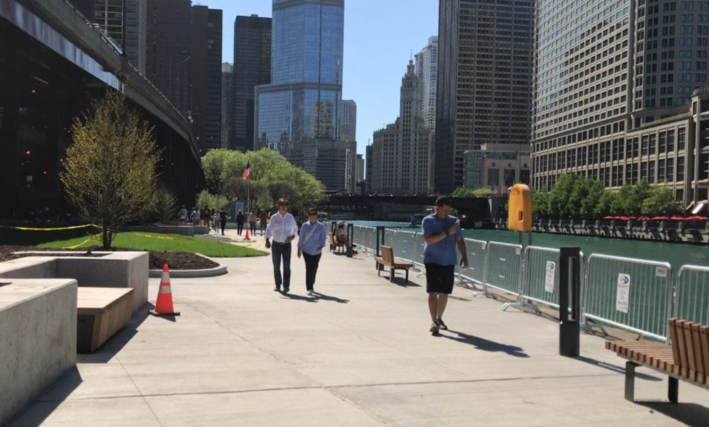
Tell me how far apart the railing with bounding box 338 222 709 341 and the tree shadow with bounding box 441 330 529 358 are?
7.02ft

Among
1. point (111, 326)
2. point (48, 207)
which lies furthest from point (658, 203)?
point (111, 326)

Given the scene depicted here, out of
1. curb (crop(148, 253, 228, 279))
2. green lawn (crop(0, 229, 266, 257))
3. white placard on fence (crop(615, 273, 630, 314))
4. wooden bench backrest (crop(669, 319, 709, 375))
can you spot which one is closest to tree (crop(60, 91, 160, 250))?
green lawn (crop(0, 229, 266, 257))

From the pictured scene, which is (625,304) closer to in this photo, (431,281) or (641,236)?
(431,281)

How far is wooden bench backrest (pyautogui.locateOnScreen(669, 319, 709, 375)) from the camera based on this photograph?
5.47 metres

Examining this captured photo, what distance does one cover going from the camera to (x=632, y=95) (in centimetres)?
14388

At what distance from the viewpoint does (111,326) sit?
853 centimetres

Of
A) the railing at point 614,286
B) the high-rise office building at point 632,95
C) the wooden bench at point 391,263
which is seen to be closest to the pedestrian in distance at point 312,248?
the wooden bench at point 391,263

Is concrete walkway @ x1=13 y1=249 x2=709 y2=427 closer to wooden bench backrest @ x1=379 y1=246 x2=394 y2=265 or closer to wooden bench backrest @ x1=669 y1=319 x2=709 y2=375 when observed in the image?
wooden bench backrest @ x1=669 y1=319 x2=709 y2=375

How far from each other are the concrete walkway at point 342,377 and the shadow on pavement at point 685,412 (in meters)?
0.02

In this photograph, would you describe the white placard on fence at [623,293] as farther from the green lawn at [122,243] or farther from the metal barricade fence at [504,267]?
the green lawn at [122,243]

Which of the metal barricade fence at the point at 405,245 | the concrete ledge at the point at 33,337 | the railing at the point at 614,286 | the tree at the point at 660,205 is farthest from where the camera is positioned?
the tree at the point at 660,205

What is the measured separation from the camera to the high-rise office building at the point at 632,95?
122m

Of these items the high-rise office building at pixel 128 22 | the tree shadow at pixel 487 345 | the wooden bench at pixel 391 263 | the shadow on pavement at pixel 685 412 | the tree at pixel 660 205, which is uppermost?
the high-rise office building at pixel 128 22

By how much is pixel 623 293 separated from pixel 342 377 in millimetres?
5125
